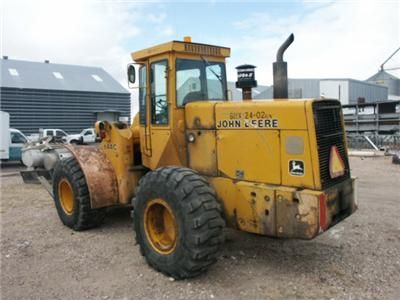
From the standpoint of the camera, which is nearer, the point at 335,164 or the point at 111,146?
the point at 335,164

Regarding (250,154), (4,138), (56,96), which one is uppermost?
(56,96)

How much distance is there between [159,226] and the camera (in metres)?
4.78

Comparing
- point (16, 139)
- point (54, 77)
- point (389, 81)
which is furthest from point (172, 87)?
point (389, 81)

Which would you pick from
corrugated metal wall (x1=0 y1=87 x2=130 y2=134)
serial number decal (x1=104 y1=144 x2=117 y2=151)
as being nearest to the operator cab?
serial number decal (x1=104 y1=144 x2=117 y2=151)

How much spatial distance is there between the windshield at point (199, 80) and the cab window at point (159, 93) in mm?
206

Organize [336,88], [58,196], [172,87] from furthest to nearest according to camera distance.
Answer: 1. [336,88]
2. [58,196]
3. [172,87]

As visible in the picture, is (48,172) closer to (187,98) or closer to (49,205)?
(49,205)

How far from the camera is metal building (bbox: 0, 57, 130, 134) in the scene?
1015 inches

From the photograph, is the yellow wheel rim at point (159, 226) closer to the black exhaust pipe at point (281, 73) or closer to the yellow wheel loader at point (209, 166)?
the yellow wheel loader at point (209, 166)

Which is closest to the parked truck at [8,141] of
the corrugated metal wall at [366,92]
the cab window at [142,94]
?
the cab window at [142,94]

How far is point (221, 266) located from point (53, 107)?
25.0 meters

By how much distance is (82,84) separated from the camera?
2919 centimetres

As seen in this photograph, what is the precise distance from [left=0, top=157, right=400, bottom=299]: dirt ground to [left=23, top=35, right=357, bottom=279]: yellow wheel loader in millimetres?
337

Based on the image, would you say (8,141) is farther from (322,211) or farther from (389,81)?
(389,81)
